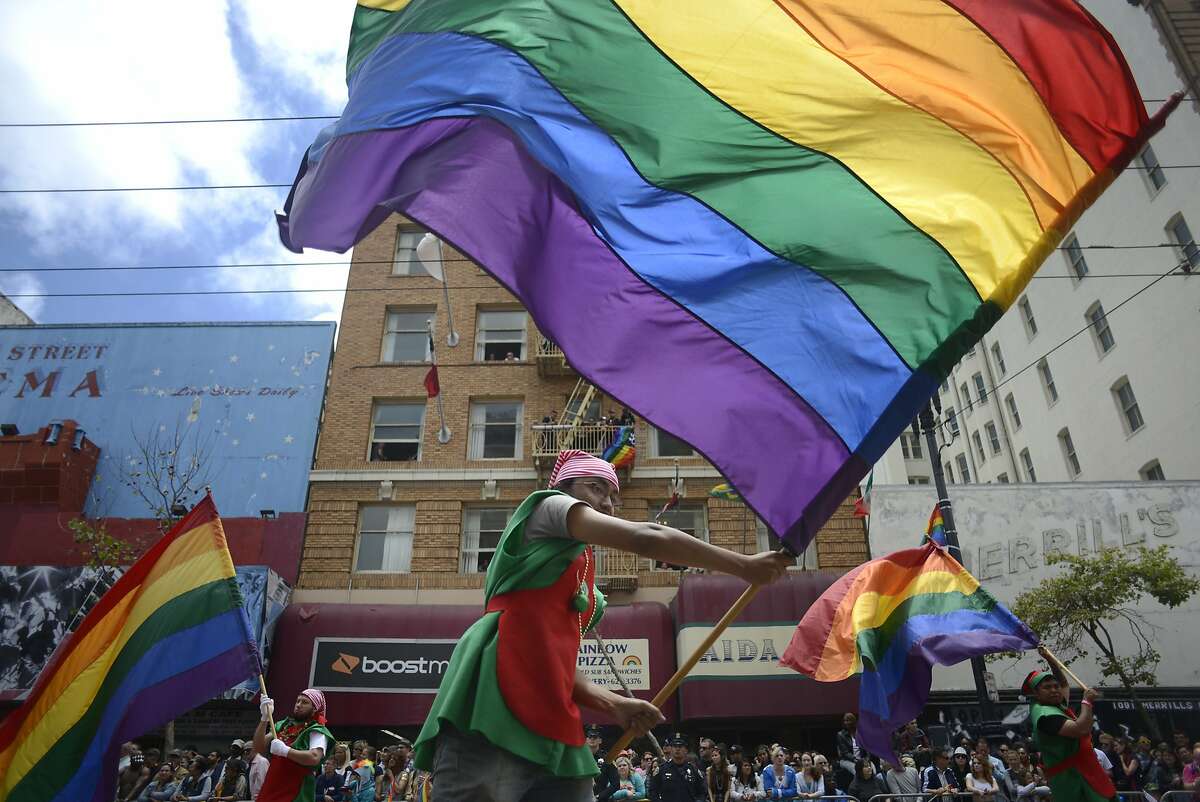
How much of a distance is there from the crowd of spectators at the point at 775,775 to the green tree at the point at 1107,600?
4.05 m

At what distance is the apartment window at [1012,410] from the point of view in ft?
124

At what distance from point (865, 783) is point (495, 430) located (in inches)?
570

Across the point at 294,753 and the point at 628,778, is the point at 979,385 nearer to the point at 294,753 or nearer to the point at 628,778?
the point at 628,778

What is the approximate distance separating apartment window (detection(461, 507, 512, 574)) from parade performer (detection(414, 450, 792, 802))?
20.1 m

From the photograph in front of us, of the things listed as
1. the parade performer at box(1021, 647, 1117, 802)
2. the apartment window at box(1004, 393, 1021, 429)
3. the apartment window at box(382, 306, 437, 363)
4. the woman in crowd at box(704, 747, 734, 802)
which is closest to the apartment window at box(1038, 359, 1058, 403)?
the apartment window at box(1004, 393, 1021, 429)

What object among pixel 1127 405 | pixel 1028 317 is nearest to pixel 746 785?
pixel 1127 405

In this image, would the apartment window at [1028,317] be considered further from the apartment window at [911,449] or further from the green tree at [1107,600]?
the green tree at [1107,600]

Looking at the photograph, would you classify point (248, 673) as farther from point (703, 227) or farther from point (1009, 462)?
point (1009, 462)

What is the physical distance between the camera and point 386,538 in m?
23.5

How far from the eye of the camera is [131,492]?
2541cm

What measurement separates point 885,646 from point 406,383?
56.6 feet

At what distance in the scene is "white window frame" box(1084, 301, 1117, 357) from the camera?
30.6 meters

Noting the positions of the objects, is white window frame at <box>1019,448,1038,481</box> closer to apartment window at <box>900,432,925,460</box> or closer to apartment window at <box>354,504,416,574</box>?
apartment window at <box>900,432,925,460</box>

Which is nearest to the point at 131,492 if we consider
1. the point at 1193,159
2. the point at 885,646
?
the point at 885,646
